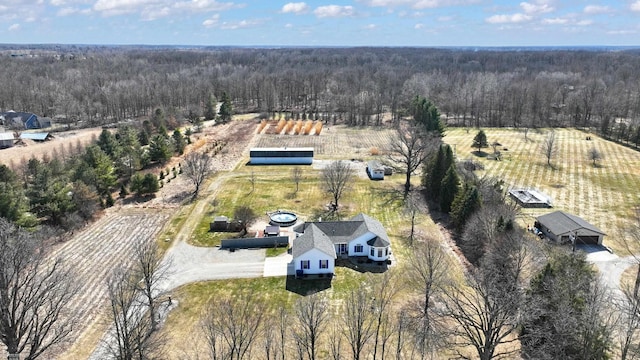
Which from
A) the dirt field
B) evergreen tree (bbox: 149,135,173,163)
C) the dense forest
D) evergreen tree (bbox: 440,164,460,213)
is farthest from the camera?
the dense forest

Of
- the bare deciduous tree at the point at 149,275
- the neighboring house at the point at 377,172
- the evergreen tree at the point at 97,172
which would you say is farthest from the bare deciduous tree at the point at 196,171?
the neighboring house at the point at 377,172

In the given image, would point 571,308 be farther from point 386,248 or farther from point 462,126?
point 462,126

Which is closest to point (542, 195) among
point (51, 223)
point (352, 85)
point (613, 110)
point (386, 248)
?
point (386, 248)

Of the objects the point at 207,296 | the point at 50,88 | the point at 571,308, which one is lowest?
the point at 207,296

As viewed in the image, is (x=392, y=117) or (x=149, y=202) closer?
(x=149, y=202)

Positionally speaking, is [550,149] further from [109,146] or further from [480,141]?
[109,146]

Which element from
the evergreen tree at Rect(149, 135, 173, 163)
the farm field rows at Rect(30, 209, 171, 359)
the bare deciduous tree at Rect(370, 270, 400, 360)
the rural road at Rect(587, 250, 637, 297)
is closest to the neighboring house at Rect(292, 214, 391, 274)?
the bare deciduous tree at Rect(370, 270, 400, 360)

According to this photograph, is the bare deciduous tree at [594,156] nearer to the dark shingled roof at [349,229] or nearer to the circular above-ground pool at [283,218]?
the dark shingled roof at [349,229]

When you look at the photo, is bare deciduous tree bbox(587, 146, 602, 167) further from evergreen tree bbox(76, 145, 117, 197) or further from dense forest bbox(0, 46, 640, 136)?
evergreen tree bbox(76, 145, 117, 197)
